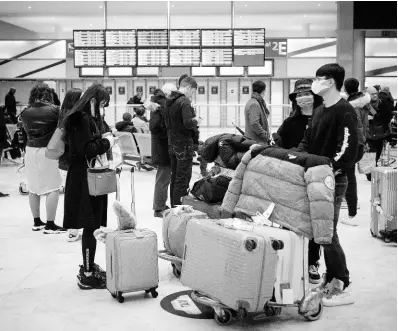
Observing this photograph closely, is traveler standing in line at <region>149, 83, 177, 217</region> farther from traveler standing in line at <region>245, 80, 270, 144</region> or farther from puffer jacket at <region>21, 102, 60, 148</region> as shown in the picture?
puffer jacket at <region>21, 102, 60, 148</region>

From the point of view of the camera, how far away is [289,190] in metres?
4.18

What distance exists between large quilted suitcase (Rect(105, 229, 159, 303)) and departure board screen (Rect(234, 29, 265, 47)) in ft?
32.9

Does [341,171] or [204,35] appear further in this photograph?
[204,35]

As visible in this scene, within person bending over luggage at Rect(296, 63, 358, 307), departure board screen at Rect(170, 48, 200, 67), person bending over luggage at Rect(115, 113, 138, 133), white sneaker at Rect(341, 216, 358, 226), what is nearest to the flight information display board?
departure board screen at Rect(170, 48, 200, 67)

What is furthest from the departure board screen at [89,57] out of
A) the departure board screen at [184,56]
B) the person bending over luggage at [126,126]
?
the person bending over luggage at [126,126]

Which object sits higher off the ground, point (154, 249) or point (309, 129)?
point (309, 129)

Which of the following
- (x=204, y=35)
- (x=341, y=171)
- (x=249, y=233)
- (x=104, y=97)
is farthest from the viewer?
(x=204, y=35)

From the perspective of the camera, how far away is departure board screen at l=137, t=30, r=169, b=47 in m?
14.3

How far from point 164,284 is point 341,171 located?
164 centimetres

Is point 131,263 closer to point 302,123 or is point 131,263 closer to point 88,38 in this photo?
point 302,123

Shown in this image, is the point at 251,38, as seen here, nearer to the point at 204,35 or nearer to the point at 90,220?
the point at 204,35

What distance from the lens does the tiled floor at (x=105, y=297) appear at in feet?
13.9

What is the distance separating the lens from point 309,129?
4801 mm

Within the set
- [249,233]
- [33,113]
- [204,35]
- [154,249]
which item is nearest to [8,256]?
[33,113]
